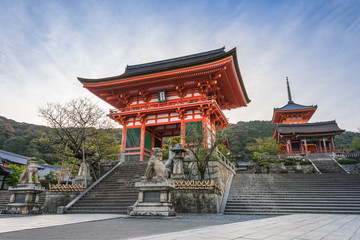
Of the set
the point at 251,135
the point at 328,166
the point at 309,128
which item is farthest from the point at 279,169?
the point at 251,135

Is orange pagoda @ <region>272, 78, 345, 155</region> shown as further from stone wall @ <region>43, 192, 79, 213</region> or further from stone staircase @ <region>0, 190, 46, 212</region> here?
stone staircase @ <region>0, 190, 46, 212</region>

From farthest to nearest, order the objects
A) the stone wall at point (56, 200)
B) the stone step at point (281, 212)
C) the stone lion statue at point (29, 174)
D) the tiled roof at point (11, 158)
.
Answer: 1. the tiled roof at point (11, 158)
2. the stone wall at point (56, 200)
3. the stone lion statue at point (29, 174)
4. the stone step at point (281, 212)

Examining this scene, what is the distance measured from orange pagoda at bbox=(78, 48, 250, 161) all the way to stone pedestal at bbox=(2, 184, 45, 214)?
8.10 m

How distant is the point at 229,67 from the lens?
18.0m

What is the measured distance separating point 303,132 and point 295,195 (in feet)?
77.2

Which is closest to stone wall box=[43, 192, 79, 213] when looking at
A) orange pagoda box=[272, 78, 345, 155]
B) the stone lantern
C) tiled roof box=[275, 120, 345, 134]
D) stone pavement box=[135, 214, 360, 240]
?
the stone lantern

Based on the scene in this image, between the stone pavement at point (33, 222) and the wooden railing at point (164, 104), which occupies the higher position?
the wooden railing at point (164, 104)

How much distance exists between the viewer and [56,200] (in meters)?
12.5

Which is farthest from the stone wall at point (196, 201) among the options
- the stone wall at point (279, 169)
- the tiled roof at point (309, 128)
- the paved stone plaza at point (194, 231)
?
the tiled roof at point (309, 128)

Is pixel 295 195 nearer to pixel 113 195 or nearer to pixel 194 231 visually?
pixel 113 195

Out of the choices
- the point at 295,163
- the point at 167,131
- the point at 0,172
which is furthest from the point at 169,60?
the point at 0,172

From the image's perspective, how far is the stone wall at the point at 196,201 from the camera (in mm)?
10891

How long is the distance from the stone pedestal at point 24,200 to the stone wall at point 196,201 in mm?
6644

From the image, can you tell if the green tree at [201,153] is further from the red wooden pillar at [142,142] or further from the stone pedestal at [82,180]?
the stone pedestal at [82,180]
